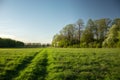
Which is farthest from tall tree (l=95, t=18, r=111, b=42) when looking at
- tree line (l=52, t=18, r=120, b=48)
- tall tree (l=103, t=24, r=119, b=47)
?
tall tree (l=103, t=24, r=119, b=47)

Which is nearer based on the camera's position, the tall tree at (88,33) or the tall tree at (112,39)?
the tall tree at (112,39)

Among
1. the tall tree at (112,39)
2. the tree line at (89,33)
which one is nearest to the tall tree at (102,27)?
the tree line at (89,33)

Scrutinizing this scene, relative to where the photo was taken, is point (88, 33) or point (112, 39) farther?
point (88, 33)

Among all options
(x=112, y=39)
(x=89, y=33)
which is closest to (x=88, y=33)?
(x=89, y=33)

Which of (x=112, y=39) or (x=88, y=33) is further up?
(x=88, y=33)

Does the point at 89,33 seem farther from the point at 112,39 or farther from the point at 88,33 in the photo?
the point at 112,39

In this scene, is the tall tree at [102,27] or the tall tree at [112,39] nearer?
the tall tree at [112,39]

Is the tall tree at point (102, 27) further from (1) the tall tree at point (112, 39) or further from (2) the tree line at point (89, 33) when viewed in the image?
(1) the tall tree at point (112, 39)

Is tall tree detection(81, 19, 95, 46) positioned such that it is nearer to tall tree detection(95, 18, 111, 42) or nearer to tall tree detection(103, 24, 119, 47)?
tall tree detection(95, 18, 111, 42)

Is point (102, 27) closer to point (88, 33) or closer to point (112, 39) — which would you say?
point (88, 33)

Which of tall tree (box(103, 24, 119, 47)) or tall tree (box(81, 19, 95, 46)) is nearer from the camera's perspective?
tall tree (box(103, 24, 119, 47))

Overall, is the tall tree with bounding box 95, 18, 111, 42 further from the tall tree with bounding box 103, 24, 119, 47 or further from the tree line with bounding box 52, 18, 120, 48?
the tall tree with bounding box 103, 24, 119, 47

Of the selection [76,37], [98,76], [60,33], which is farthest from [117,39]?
[98,76]

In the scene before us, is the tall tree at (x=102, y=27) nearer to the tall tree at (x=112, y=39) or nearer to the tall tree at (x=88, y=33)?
the tall tree at (x=88, y=33)
